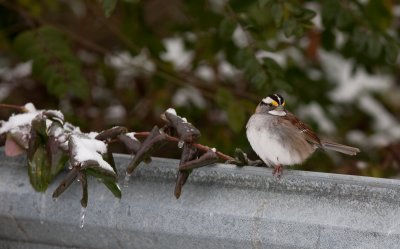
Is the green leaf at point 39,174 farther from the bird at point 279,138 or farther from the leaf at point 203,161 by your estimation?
the bird at point 279,138

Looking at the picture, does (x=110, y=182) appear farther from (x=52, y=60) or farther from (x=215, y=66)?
(x=215, y=66)

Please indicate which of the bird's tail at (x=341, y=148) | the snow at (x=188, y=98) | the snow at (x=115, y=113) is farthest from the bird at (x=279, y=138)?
the snow at (x=115, y=113)

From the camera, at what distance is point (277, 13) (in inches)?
97.6

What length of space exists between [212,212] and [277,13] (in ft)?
3.39

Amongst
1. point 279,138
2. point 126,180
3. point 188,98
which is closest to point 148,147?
point 126,180

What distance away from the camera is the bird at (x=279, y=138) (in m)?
2.34

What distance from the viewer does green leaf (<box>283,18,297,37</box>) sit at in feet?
8.20

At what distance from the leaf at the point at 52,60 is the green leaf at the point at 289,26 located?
0.84 meters

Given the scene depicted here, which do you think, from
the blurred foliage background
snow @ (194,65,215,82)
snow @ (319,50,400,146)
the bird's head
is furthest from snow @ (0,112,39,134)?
snow @ (319,50,400,146)

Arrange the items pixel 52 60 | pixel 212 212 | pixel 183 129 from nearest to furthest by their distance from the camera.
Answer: pixel 212 212
pixel 183 129
pixel 52 60

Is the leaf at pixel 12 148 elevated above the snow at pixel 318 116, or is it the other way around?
the leaf at pixel 12 148

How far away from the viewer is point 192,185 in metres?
1.72

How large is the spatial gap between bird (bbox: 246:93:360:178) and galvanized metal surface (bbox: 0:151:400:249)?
1.94 feet

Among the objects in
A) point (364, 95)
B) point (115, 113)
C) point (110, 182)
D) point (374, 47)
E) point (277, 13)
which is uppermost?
point (277, 13)
